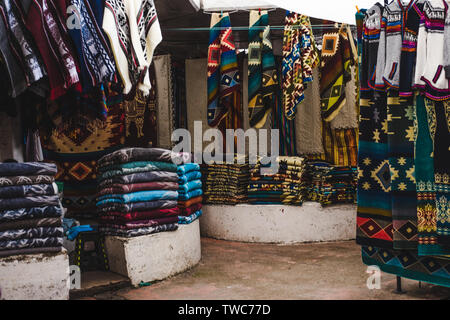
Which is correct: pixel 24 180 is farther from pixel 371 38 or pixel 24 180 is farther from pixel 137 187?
pixel 371 38

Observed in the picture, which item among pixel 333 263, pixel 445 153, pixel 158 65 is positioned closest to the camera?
pixel 445 153

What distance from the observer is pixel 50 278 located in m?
3.26

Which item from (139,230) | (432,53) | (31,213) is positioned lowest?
(139,230)

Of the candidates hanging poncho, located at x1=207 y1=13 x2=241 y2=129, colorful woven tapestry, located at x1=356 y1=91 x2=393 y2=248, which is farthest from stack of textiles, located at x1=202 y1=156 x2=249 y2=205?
colorful woven tapestry, located at x1=356 y1=91 x2=393 y2=248

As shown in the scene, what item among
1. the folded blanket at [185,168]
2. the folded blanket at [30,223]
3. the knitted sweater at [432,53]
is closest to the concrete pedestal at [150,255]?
the folded blanket at [185,168]

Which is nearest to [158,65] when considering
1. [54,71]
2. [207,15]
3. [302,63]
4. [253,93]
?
[207,15]

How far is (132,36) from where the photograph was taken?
322 centimetres

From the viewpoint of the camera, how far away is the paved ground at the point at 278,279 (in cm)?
367

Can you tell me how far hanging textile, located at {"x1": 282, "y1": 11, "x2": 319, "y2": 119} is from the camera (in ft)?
17.2

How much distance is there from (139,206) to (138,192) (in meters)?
0.12

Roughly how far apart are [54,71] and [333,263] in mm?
3358

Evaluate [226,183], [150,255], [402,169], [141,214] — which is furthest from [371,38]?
[226,183]

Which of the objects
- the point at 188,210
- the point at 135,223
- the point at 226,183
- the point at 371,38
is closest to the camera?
the point at 371,38
